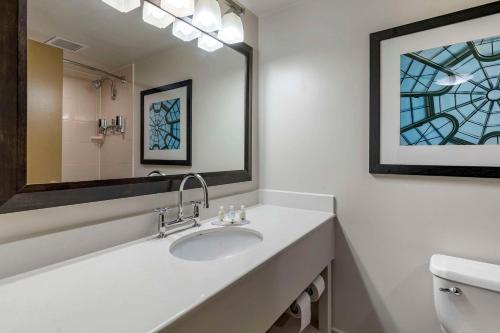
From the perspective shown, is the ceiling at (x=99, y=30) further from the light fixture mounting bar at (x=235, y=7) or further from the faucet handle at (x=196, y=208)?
the faucet handle at (x=196, y=208)

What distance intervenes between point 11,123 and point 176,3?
85cm

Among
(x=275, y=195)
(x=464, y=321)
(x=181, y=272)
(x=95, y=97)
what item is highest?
(x=95, y=97)

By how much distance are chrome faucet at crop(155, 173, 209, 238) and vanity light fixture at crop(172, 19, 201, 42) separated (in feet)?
2.35

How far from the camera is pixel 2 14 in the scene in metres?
0.77

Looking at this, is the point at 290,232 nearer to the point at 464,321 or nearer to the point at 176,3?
the point at 464,321

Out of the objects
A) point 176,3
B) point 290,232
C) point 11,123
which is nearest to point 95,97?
point 11,123

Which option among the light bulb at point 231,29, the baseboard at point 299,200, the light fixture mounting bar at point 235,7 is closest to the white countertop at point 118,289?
the baseboard at point 299,200

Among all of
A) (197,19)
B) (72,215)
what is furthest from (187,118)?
(72,215)

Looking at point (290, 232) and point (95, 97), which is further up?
point (95, 97)

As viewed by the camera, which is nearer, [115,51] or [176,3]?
[115,51]

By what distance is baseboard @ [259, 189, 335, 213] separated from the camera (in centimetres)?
155

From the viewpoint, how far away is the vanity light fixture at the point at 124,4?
3.48 feet

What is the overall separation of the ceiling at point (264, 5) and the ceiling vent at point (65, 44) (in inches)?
42.3

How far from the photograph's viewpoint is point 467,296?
3.40ft
